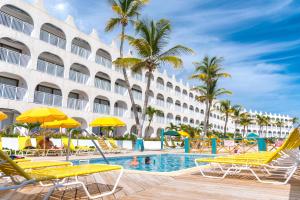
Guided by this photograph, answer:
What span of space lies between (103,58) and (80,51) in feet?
11.0

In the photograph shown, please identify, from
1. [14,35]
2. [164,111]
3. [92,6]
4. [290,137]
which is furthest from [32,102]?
[164,111]

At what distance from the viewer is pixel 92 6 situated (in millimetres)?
13703

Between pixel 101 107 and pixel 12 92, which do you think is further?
pixel 101 107

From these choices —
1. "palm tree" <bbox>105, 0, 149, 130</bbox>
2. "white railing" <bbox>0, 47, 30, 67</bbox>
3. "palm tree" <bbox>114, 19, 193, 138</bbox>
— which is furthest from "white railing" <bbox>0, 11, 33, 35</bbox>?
"palm tree" <bbox>114, 19, 193, 138</bbox>

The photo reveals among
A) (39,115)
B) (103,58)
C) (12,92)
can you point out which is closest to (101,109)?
(103,58)

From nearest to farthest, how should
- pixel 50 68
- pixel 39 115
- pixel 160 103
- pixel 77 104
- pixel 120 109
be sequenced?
pixel 39 115
pixel 50 68
pixel 77 104
pixel 120 109
pixel 160 103

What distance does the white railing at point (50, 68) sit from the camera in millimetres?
22550

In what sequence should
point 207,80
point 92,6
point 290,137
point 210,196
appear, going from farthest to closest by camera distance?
1. point 207,80
2. point 92,6
3. point 290,137
4. point 210,196

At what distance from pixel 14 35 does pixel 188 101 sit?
116 ft

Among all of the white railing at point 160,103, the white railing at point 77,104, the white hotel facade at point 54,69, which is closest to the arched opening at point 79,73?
the white hotel facade at point 54,69

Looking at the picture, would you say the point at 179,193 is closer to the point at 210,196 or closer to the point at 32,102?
the point at 210,196

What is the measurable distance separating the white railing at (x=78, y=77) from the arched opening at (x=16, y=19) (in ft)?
17.2

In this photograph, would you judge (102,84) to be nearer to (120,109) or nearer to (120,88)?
(120,88)

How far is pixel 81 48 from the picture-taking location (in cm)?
2706
